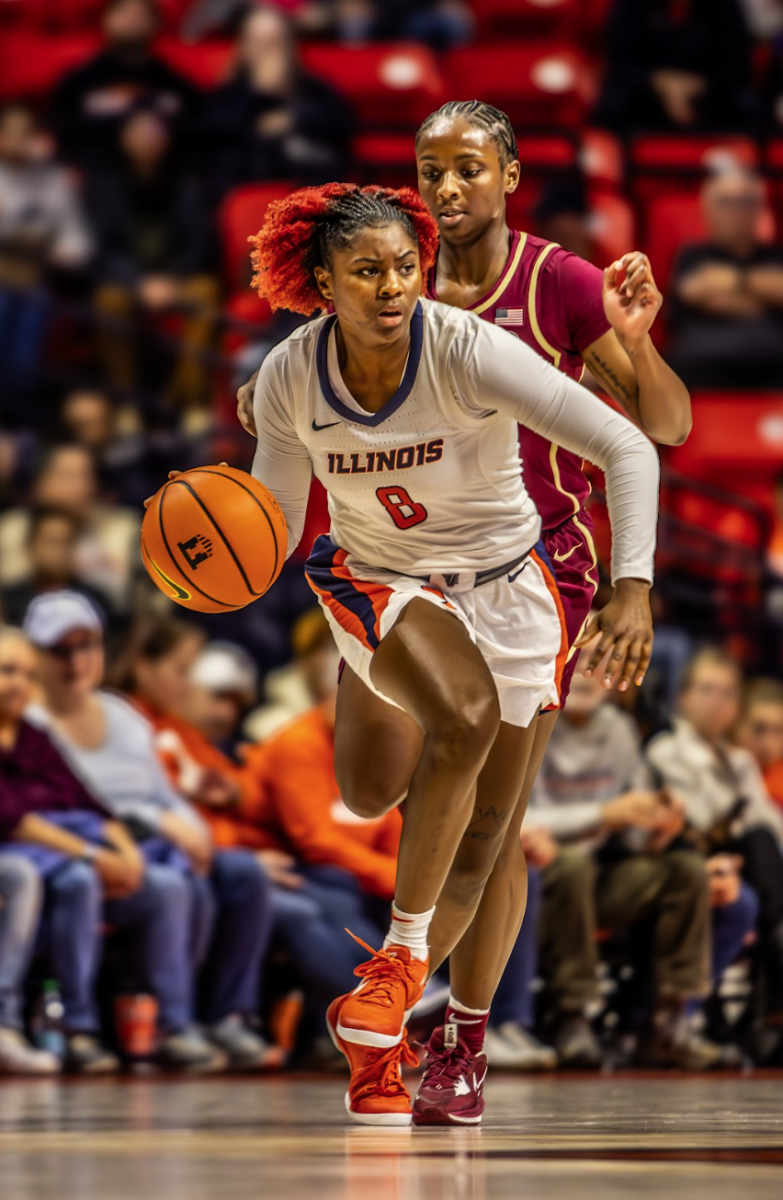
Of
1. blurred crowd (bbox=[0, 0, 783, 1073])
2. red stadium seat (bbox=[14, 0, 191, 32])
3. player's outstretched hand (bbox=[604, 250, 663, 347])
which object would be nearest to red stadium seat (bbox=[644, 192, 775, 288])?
blurred crowd (bbox=[0, 0, 783, 1073])

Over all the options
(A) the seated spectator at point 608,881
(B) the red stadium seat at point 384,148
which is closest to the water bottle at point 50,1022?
(A) the seated spectator at point 608,881

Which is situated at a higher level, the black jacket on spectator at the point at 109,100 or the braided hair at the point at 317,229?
the black jacket on spectator at the point at 109,100

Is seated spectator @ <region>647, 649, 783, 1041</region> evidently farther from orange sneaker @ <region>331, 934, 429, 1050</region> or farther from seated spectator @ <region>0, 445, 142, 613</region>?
orange sneaker @ <region>331, 934, 429, 1050</region>

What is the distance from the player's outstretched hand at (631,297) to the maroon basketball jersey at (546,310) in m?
0.11

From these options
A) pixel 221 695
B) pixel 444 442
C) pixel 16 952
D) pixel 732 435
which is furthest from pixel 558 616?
pixel 732 435

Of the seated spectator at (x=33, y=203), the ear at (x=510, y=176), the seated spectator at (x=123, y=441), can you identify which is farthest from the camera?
the seated spectator at (x=33, y=203)

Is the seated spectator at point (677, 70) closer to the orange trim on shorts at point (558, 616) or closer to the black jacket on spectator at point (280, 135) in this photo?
the black jacket on spectator at point (280, 135)

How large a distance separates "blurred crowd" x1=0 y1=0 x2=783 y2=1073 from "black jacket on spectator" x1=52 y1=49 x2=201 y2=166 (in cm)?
71

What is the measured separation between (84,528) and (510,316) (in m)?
3.92

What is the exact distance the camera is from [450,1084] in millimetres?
3621

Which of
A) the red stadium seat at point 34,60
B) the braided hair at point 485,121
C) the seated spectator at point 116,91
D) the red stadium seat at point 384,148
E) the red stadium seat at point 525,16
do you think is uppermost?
the red stadium seat at point 525,16

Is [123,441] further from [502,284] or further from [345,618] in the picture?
[345,618]

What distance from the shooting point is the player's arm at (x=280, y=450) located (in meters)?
3.62

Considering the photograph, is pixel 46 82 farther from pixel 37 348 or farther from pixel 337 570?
pixel 337 570
